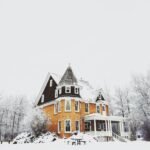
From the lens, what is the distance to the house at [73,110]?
106 feet

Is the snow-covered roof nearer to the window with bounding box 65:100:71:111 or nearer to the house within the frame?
the house

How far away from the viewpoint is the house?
3219 centimetres

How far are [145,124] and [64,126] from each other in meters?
13.1

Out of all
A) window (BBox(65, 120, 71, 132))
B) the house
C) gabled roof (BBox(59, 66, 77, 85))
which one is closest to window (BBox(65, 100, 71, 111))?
the house

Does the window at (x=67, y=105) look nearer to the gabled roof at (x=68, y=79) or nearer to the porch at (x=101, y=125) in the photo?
the gabled roof at (x=68, y=79)

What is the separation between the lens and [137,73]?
39156 mm

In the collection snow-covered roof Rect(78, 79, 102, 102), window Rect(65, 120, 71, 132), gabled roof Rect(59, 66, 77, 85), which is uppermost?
gabled roof Rect(59, 66, 77, 85)

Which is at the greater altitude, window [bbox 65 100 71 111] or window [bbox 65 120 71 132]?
window [bbox 65 100 71 111]

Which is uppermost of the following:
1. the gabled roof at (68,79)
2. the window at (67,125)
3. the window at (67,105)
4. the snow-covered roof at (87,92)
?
the gabled roof at (68,79)

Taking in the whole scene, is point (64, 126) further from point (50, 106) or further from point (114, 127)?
point (114, 127)

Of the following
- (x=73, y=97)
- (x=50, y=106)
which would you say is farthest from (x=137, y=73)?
(x=50, y=106)

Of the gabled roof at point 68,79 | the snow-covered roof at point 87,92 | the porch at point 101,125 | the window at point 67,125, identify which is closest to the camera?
the window at point 67,125

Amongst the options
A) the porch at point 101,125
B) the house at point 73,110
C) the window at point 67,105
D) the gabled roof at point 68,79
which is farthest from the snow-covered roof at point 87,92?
the porch at point 101,125

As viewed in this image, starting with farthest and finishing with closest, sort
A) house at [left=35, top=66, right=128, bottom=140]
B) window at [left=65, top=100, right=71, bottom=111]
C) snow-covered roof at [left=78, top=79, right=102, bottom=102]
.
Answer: snow-covered roof at [left=78, top=79, right=102, bottom=102] → window at [left=65, top=100, right=71, bottom=111] → house at [left=35, top=66, right=128, bottom=140]
